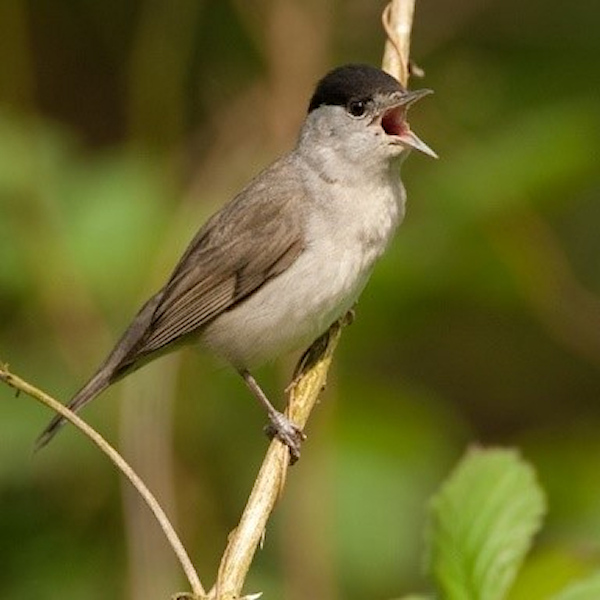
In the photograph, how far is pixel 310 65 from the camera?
15.6ft

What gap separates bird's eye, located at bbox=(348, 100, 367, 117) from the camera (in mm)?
3738

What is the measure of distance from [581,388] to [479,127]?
6.53 ft

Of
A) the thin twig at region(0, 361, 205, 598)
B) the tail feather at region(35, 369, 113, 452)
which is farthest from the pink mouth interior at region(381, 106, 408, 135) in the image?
the thin twig at region(0, 361, 205, 598)

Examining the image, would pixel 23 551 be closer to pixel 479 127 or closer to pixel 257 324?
pixel 257 324

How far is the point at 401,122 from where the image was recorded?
379cm

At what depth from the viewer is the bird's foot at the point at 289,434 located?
10.6 feet

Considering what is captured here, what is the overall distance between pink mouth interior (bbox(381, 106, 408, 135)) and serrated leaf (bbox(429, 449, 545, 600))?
3.83 ft

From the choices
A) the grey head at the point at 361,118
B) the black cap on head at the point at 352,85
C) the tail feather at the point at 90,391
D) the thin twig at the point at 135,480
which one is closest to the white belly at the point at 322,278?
the grey head at the point at 361,118

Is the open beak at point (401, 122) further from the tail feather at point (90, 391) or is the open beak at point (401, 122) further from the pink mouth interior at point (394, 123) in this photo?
the tail feather at point (90, 391)

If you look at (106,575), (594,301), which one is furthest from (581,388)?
(106,575)

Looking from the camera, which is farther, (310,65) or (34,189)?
(310,65)

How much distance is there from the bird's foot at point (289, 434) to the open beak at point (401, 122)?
0.73m

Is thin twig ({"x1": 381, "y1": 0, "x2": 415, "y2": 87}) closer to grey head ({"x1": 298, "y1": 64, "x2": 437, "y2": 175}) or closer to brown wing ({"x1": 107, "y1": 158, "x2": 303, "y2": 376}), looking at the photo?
grey head ({"x1": 298, "y1": 64, "x2": 437, "y2": 175})

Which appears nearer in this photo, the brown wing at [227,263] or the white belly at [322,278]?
the white belly at [322,278]
